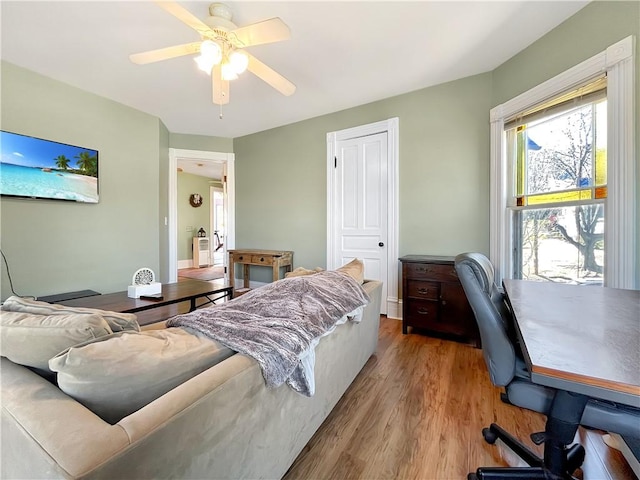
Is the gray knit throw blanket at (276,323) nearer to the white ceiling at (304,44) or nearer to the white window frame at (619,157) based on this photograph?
the white window frame at (619,157)

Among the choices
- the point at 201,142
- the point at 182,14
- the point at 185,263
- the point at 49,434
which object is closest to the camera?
the point at 49,434

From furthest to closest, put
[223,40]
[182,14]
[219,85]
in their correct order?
1. [219,85]
2. [223,40]
3. [182,14]

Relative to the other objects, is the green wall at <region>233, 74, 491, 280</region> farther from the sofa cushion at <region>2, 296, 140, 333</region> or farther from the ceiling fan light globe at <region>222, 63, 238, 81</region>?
the sofa cushion at <region>2, 296, 140, 333</region>

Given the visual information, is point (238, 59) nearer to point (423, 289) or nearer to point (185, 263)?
point (423, 289)

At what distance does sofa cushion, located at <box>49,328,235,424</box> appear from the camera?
0.65m

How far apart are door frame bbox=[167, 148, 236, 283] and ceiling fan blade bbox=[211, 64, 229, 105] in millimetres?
2303

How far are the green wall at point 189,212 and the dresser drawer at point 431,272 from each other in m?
6.35

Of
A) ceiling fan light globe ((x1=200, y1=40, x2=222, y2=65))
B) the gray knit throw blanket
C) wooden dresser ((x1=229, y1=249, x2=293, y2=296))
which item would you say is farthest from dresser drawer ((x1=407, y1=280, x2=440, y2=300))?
ceiling fan light globe ((x1=200, y1=40, x2=222, y2=65))

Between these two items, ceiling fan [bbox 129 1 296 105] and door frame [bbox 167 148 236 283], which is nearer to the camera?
ceiling fan [bbox 129 1 296 105]

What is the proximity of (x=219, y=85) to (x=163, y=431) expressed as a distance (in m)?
2.40

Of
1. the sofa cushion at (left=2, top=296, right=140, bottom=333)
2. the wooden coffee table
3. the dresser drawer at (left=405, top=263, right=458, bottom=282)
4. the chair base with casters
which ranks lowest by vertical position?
the chair base with casters

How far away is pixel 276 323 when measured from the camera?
1.03 meters

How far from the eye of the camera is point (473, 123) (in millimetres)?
2750

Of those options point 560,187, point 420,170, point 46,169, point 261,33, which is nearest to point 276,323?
point 261,33
